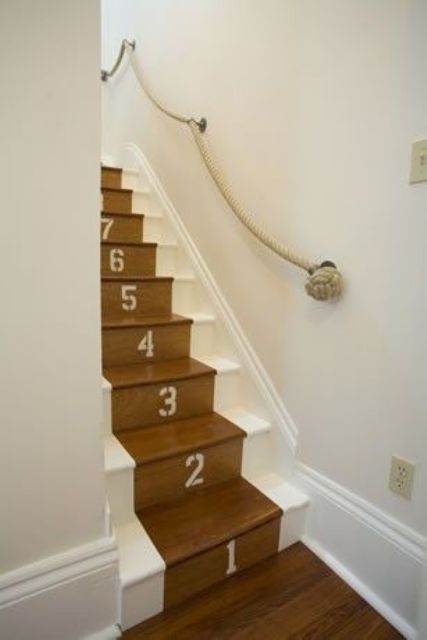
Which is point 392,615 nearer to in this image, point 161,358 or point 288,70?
point 161,358

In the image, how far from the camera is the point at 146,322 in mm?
1755

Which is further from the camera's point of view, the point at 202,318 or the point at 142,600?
the point at 202,318

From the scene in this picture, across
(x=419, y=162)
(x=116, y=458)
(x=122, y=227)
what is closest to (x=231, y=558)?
(x=116, y=458)

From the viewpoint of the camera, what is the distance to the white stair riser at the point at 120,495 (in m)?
1.26

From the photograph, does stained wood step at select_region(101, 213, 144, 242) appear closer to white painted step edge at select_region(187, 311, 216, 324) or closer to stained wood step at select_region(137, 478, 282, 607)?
white painted step edge at select_region(187, 311, 216, 324)

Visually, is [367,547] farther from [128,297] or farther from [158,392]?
[128,297]

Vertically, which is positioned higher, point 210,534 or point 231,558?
point 210,534

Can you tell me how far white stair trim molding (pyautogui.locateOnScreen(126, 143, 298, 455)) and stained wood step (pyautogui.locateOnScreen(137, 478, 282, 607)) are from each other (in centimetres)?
28

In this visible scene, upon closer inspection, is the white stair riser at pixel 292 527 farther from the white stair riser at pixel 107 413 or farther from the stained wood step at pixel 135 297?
the stained wood step at pixel 135 297

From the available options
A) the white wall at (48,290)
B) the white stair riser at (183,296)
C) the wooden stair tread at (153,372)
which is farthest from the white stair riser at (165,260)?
the white wall at (48,290)

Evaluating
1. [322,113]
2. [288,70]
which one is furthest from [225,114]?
[322,113]

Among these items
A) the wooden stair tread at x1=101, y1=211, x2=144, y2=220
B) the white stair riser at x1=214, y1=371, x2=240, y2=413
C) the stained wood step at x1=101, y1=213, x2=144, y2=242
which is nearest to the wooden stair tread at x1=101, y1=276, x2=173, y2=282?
the stained wood step at x1=101, y1=213, x2=144, y2=242

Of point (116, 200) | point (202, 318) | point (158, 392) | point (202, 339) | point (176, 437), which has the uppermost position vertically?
point (116, 200)

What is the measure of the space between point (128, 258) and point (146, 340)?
517mm
